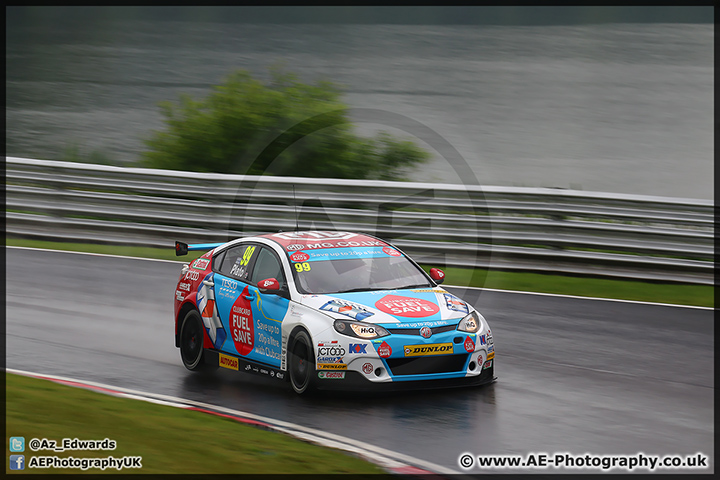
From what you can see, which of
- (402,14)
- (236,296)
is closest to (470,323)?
(236,296)

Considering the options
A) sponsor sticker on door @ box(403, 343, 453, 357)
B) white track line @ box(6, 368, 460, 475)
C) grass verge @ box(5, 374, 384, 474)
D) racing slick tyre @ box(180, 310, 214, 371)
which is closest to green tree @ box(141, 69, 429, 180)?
racing slick tyre @ box(180, 310, 214, 371)

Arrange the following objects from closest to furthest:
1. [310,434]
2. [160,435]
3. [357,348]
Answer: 1. [160,435]
2. [310,434]
3. [357,348]

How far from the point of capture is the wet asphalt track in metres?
7.05

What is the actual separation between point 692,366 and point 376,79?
24372 mm

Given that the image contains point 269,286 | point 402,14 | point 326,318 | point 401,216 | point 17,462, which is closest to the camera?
point 17,462

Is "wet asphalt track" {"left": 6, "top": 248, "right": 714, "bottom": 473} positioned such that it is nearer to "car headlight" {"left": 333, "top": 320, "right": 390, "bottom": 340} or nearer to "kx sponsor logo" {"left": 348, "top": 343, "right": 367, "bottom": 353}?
"kx sponsor logo" {"left": 348, "top": 343, "right": 367, "bottom": 353}

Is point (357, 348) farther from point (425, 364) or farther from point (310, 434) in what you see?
point (310, 434)

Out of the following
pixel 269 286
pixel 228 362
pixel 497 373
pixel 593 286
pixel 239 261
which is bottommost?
pixel 497 373

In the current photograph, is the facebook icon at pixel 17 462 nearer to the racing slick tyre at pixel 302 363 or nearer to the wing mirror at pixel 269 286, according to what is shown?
the racing slick tyre at pixel 302 363

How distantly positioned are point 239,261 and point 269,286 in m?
1.10

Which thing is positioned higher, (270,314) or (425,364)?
(270,314)

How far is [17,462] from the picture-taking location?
19.2 ft

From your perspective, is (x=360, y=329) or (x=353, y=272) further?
(x=353, y=272)

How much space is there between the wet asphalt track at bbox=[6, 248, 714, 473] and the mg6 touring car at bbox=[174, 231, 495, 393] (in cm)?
27
